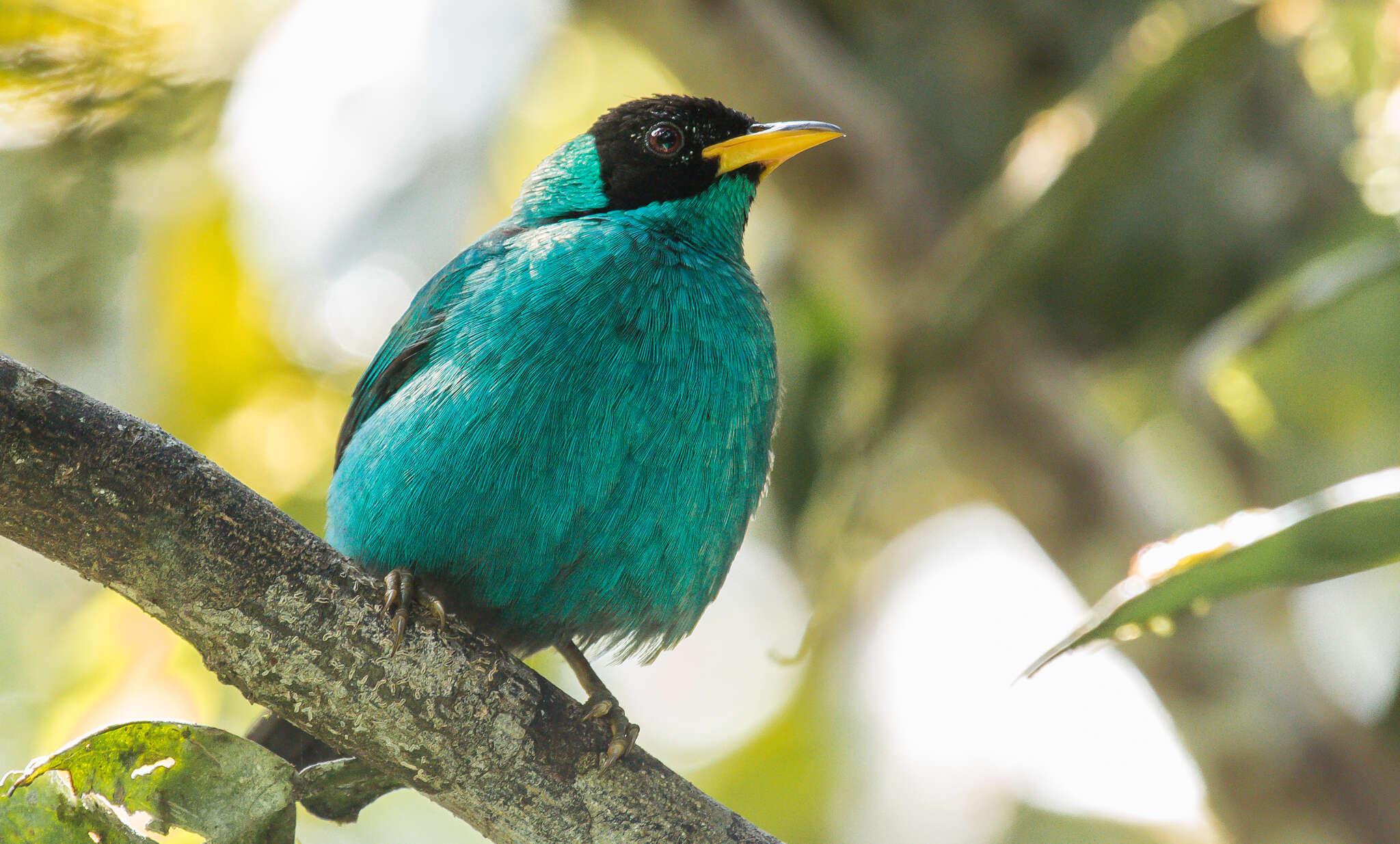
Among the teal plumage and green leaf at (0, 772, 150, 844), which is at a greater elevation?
the teal plumage

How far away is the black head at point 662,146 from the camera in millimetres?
3873

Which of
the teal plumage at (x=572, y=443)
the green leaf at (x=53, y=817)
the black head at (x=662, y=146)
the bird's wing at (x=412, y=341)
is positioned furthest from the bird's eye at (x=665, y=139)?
the green leaf at (x=53, y=817)

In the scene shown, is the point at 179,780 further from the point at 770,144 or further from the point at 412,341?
the point at 770,144

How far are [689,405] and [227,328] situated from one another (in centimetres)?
303

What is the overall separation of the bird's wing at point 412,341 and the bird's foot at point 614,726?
1.12 metres

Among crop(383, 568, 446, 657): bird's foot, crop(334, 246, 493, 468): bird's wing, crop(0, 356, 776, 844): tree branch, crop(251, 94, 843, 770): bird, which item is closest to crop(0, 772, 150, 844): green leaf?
crop(0, 356, 776, 844): tree branch

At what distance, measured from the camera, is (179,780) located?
7.09 ft

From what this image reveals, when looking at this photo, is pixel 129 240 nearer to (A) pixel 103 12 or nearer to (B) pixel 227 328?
(A) pixel 103 12

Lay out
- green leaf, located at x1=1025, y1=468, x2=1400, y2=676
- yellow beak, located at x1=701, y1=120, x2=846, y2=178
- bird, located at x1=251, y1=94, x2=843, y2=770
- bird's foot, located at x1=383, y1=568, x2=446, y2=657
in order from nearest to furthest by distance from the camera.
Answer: green leaf, located at x1=1025, y1=468, x2=1400, y2=676, bird's foot, located at x1=383, y1=568, x2=446, y2=657, bird, located at x1=251, y1=94, x2=843, y2=770, yellow beak, located at x1=701, y1=120, x2=846, y2=178

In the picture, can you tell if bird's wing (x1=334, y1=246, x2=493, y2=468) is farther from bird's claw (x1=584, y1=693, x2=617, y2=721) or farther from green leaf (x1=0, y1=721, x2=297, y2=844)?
green leaf (x1=0, y1=721, x2=297, y2=844)

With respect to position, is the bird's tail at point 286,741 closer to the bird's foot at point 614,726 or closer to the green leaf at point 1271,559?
the bird's foot at point 614,726

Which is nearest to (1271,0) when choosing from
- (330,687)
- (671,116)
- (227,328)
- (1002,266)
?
(1002,266)

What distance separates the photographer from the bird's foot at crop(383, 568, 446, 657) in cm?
A: 232

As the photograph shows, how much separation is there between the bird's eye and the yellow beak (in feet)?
0.30
